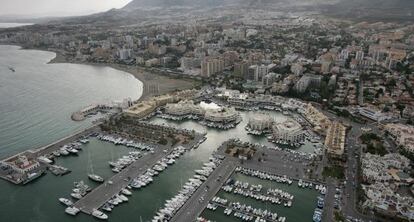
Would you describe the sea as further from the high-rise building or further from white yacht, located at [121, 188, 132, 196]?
the high-rise building

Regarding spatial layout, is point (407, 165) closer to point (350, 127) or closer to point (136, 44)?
point (350, 127)

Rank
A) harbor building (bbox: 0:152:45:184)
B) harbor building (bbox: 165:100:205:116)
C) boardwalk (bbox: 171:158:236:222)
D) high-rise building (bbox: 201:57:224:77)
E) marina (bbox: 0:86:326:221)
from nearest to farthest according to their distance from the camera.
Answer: boardwalk (bbox: 171:158:236:222)
marina (bbox: 0:86:326:221)
harbor building (bbox: 0:152:45:184)
harbor building (bbox: 165:100:205:116)
high-rise building (bbox: 201:57:224:77)

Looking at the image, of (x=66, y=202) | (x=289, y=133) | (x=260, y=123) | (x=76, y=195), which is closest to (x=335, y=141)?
(x=289, y=133)

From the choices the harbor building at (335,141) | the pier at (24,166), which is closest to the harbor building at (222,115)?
the harbor building at (335,141)

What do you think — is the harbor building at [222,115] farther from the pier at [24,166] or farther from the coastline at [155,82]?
the pier at [24,166]

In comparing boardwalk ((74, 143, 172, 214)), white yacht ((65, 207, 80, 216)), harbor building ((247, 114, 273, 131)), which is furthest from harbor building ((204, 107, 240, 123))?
white yacht ((65, 207, 80, 216))

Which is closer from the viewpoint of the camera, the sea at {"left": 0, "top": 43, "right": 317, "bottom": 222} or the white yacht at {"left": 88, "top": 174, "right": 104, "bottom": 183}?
the sea at {"left": 0, "top": 43, "right": 317, "bottom": 222}

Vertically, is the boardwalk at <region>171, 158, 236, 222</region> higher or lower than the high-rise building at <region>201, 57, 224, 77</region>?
lower
